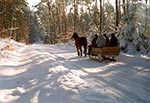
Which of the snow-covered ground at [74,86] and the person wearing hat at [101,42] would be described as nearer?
the snow-covered ground at [74,86]

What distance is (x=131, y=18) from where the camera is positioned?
22297 millimetres

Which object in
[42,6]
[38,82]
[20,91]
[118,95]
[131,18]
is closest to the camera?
[118,95]

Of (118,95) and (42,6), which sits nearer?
(118,95)

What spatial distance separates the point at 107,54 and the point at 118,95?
823 centimetres

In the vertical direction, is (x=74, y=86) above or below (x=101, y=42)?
below

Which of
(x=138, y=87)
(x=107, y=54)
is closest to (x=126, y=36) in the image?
(x=107, y=54)

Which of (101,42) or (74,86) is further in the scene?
(101,42)

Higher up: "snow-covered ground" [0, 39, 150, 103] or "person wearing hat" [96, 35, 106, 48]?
"person wearing hat" [96, 35, 106, 48]

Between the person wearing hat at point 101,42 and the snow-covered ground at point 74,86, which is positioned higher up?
the person wearing hat at point 101,42

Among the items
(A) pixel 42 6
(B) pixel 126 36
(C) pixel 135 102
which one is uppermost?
(A) pixel 42 6

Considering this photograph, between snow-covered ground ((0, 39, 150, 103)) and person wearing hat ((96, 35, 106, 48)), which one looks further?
person wearing hat ((96, 35, 106, 48))

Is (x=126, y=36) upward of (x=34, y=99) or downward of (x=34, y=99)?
upward

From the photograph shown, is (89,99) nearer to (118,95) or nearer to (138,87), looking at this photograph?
(118,95)

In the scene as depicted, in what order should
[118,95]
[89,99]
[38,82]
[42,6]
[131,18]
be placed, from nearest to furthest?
[89,99]
[118,95]
[38,82]
[131,18]
[42,6]
